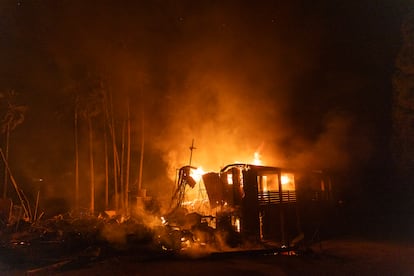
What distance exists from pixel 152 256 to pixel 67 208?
22582mm

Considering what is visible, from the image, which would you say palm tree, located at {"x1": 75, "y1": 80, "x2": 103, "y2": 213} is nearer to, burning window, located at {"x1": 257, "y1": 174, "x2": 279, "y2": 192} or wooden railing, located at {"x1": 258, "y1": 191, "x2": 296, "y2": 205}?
burning window, located at {"x1": 257, "y1": 174, "x2": 279, "y2": 192}

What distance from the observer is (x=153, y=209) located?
1104 inches

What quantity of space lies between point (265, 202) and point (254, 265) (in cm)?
701

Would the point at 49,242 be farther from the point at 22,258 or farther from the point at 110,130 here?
the point at 110,130

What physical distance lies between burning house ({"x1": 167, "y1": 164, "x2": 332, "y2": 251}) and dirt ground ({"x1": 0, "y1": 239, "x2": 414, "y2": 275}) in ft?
9.68

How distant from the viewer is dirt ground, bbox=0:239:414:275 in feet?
47.4

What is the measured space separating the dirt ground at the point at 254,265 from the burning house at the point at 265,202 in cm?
295

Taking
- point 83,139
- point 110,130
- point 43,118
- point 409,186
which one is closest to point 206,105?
point 110,130

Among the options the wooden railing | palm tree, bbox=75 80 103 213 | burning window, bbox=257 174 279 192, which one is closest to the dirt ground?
the wooden railing

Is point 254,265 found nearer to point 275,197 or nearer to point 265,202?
point 265,202

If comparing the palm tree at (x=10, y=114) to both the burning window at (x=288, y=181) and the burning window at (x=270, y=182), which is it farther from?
the burning window at (x=288, y=181)

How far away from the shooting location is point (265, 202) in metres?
22.2

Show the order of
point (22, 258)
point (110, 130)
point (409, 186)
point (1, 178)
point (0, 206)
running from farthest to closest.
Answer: point (110, 130) < point (1, 178) < point (409, 186) < point (0, 206) < point (22, 258)

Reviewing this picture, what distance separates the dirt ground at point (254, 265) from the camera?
47.4ft
